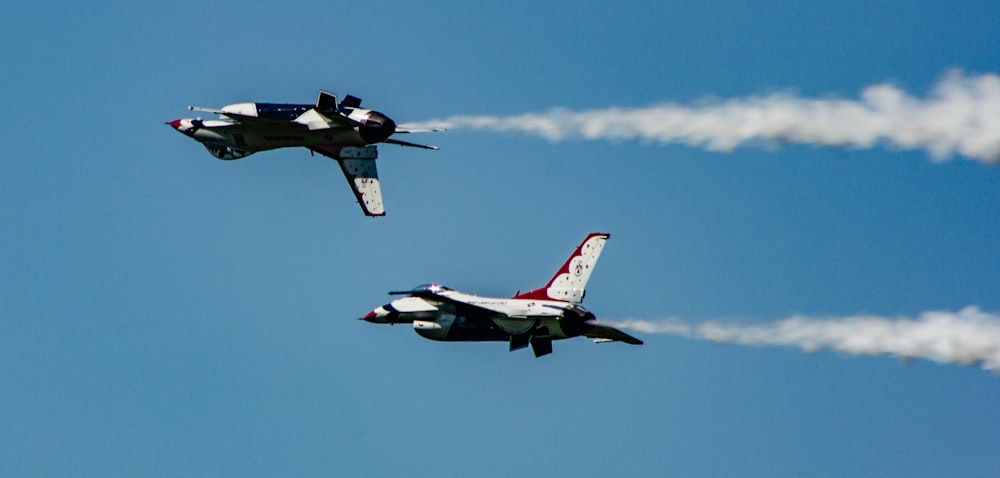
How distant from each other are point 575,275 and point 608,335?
225 centimetres

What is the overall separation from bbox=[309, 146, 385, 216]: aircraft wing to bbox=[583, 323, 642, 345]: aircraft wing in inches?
337

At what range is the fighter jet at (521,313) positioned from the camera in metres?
51.6

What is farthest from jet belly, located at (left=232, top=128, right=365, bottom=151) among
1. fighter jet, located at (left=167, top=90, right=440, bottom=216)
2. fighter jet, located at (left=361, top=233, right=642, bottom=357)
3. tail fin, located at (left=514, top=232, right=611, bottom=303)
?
→ tail fin, located at (left=514, top=232, right=611, bottom=303)

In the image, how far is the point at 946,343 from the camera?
138 ft

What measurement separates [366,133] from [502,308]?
24.6ft

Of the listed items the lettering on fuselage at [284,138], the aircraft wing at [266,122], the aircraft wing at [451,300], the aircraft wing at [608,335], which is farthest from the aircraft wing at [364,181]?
the aircraft wing at [608,335]

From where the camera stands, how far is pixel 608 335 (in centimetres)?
5309

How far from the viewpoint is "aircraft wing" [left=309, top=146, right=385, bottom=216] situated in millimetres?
55706

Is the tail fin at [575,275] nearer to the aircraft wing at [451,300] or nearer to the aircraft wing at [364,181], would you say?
the aircraft wing at [451,300]

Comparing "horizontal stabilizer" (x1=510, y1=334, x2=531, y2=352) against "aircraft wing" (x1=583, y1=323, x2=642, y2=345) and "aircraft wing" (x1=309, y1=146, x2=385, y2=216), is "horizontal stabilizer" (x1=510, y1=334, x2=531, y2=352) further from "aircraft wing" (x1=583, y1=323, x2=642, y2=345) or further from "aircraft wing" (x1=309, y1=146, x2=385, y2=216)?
"aircraft wing" (x1=309, y1=146, x2=385, y2=216)

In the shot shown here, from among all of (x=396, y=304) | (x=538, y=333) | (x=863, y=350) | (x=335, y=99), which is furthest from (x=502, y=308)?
(x=863, y=350)

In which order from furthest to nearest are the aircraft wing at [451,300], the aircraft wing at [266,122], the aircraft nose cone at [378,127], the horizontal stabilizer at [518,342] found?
the aircraft wing at [266,122], the aircraft nose cone at [378,127], the horizontal stabilizer at [518,342], the aircraft wing at [451,300]

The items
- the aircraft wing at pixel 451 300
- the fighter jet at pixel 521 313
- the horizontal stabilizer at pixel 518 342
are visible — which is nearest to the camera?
the fighter jet at pixel 521 313

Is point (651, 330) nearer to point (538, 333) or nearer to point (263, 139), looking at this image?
point (538, 333)
